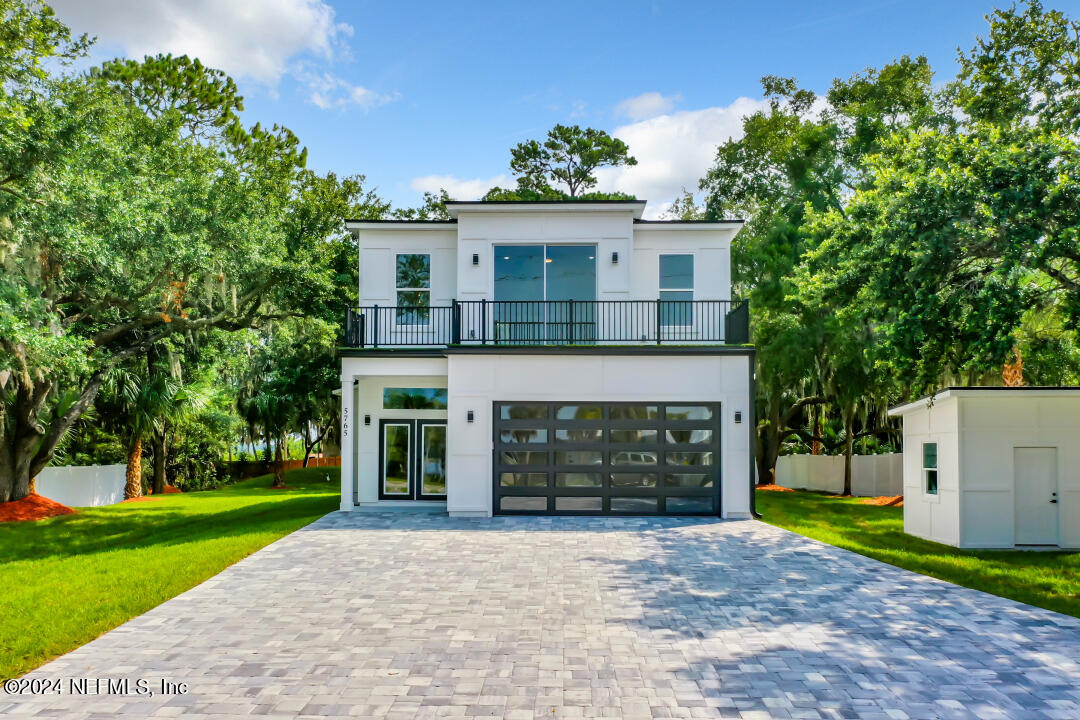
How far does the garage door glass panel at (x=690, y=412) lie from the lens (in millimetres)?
15508

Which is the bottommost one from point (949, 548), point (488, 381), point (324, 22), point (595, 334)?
point (949, 548)

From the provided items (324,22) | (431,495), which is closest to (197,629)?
(431,495)

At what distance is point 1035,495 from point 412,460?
12.3m

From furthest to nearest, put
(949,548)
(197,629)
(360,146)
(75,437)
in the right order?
1. (75,437)
2. (360,146)
3. (949,548)
4. (197,629)

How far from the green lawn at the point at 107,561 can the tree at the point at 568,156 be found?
20933 mm

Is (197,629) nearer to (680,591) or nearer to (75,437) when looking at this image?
(680,591)

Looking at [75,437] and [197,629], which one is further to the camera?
[75,437]

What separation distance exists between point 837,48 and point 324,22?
12046 mm

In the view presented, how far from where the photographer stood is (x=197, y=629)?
23.9 ft

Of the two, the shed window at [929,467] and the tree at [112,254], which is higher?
the tree at [112,254]

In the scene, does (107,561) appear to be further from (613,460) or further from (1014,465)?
(1014,465)

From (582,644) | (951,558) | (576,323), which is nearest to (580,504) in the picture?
(576,323)

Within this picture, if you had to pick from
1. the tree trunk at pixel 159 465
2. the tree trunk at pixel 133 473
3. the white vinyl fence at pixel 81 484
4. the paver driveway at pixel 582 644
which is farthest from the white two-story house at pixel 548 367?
the tree trunk at pixel 159 465

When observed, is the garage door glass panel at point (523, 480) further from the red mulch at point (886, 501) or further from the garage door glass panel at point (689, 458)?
the red mulch at point (886, 501)
